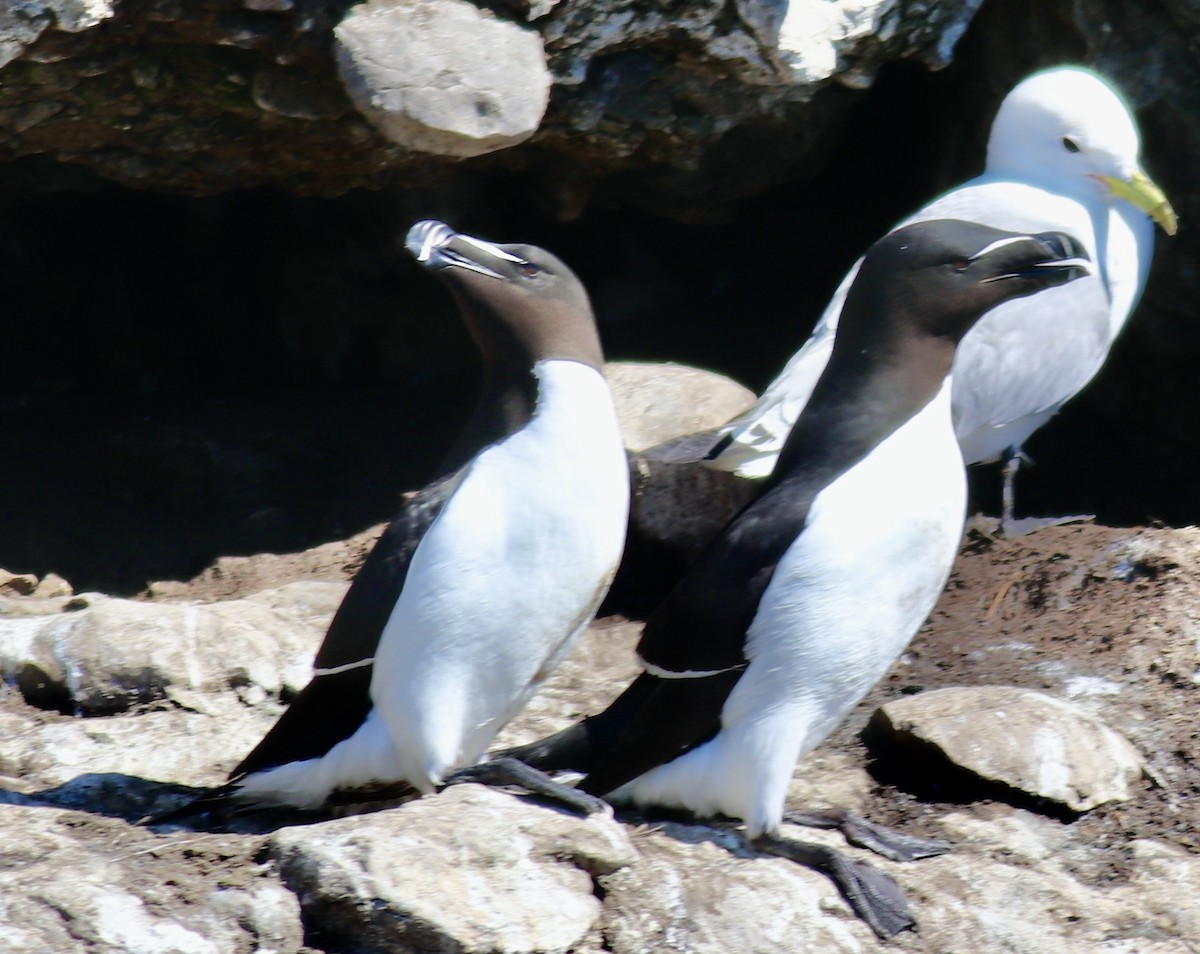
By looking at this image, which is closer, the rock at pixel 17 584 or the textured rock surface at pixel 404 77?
the textured rock surface at pixel 404 77

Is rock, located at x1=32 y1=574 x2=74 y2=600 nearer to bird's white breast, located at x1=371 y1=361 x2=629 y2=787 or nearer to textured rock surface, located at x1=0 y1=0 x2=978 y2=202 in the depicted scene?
textured rock surface, located at x1=0 y1=0 x2=978 y2=202

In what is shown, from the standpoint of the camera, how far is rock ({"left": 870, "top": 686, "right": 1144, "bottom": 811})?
12.9 feet

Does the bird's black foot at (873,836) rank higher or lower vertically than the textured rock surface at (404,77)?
lower

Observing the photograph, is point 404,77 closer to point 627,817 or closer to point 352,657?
point 352,657

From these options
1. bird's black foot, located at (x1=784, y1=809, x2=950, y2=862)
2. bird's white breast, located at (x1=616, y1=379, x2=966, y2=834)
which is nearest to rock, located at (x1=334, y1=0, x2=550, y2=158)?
bird's white breast, located at (x1=616, y1=379, x2=966, y2=834)

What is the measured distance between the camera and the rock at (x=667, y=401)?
5.84m

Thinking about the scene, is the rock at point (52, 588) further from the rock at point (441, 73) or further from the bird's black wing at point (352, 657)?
the bird's black wing at point (352, 657)

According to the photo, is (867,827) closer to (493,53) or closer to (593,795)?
(593,795)

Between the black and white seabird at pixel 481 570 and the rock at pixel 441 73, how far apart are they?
1.56 metres

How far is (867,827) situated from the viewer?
379 centimetres

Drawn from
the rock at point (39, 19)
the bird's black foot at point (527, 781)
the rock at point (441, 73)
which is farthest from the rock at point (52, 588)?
the bird's black foot at point (527, 781)

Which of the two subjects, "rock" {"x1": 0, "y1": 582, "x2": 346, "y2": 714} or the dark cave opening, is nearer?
"rock" {"x1": 0, "y1": 582, "x2": 346, "y2": 714}

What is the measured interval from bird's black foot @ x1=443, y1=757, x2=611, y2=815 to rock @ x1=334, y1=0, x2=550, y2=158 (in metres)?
2.40

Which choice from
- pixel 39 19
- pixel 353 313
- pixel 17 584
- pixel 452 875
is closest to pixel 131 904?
pixel 452 875
